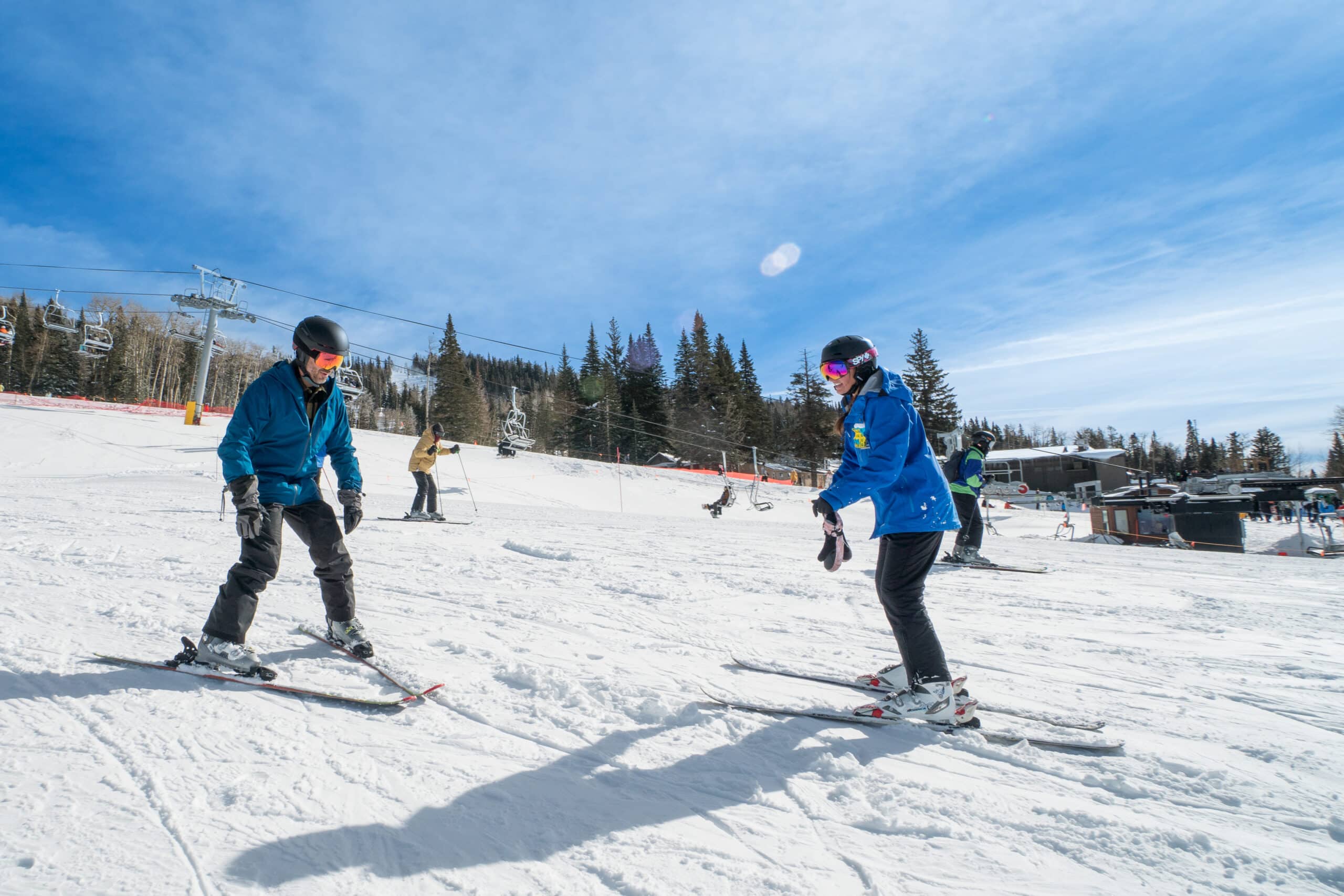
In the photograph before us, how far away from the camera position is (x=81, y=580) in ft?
16.2

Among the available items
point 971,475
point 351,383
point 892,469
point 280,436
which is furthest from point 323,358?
point 351,383

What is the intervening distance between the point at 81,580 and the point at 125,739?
12.2 ft

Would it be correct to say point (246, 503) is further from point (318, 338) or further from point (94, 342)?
point (94, 342)

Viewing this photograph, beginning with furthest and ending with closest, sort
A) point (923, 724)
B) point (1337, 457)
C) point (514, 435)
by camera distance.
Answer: point (1337, 457) → point (514, 435) → point (923, 724)

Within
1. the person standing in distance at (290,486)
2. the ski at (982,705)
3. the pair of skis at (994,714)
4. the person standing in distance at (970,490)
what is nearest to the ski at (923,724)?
the pair of skis at (994,714)

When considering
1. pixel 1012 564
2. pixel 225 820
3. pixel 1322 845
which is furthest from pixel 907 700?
pixel 1012 564

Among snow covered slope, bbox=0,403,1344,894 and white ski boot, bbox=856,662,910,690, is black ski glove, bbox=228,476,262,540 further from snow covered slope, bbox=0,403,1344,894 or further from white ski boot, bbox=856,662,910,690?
white ski boot, bbox=856,662,910,690

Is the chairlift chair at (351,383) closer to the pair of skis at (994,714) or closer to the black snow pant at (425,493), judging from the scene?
the black snow pant at (425,493)

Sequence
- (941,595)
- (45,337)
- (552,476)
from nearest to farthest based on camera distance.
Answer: (941,595), (552,476), (45,337)

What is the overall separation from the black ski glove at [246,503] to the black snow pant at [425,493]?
7766 millimetres

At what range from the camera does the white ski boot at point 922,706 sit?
9.05 ft

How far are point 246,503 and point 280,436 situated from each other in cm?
50

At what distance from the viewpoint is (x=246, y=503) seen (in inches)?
116

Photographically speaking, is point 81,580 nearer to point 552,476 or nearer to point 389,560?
point 389,560
